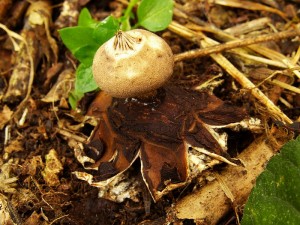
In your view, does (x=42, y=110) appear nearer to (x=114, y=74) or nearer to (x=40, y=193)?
(x=40, y=193)

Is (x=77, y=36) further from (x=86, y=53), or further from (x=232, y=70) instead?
(x=232, y=70)

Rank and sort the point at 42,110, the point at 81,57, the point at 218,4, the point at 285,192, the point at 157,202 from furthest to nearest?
the point at 218,4, the point at 42,110, the point at 81,57, the point at 157,202, the point at 285,192

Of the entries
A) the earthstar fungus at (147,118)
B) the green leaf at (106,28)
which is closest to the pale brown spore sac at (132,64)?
the earthstar fungus at (147,118)

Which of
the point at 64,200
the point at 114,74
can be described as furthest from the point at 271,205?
the point at 64,200

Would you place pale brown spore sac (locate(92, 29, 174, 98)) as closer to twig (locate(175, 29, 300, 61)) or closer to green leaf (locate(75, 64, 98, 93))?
green leaf (locate(75, 64, 98, 93))

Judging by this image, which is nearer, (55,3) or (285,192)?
(285,192)

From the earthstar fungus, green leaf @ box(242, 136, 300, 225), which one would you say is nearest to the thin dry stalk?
the earthstar fungus
